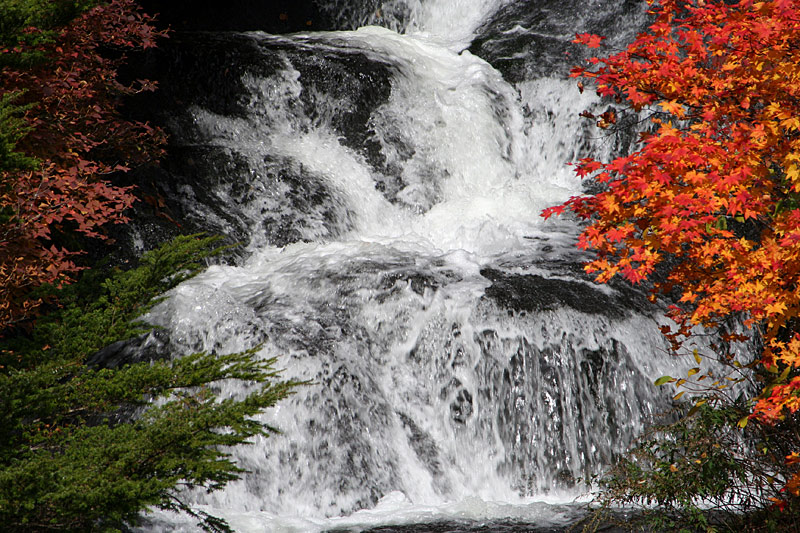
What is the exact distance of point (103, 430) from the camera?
289cm

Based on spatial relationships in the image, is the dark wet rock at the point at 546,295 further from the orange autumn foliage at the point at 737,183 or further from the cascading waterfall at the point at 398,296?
the orange autumn foliage at the point at 737,183

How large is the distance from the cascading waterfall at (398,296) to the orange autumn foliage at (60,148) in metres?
0.94

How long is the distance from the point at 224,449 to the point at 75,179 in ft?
6.87

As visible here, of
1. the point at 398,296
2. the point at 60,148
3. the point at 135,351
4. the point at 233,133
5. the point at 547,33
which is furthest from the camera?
the point at 547,33

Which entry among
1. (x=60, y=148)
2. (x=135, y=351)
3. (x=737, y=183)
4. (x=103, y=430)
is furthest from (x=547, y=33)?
(x=103, y=430)

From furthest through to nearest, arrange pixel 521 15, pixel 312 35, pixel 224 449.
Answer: pixel 521 15
pixel 312 35
pixel 224 449

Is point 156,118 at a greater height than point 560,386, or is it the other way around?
point 156,118

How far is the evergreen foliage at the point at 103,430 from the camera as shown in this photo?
7.73 feet

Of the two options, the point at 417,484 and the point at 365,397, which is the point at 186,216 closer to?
the point at 365,397

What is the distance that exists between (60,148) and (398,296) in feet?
8.58

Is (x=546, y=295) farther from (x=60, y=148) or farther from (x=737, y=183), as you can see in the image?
(x=60, y=148)

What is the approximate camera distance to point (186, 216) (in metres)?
6.79

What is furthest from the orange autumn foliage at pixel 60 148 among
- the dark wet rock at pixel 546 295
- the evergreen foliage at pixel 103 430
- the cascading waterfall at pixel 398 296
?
the dark wet rock at pixel 546 295

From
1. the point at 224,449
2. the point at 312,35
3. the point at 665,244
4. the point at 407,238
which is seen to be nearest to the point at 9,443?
the point at 224,449
